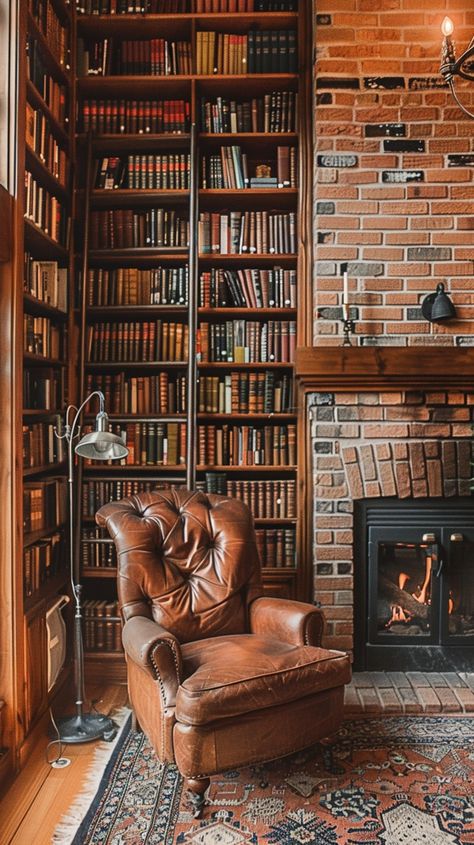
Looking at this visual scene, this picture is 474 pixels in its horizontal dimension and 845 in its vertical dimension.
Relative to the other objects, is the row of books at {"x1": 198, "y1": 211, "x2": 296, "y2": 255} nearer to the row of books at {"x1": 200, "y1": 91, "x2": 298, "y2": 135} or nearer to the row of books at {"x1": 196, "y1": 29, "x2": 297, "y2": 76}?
the row of books at {"x1": 200, "y1": 91, "x2": 298, "y2": 135}

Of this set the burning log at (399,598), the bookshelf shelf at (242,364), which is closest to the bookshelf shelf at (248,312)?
the bookshelf shelf at (242,364)

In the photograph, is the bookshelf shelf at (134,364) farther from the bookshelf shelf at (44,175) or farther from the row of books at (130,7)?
the row of books at (130,7)

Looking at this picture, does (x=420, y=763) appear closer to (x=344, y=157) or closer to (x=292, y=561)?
(x=292, y=561)

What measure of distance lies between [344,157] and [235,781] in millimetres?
2762

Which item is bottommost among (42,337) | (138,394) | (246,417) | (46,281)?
(246,417)

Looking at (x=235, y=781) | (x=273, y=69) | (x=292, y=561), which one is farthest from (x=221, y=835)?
(x=273, y=69)

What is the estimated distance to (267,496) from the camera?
3426mm

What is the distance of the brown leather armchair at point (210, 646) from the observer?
2.11m

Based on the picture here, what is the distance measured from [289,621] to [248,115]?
2549 millimetres

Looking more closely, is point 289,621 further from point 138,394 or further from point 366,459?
point 138,394

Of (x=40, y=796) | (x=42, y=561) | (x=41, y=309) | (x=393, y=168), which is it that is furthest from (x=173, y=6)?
(x=40, y=796)

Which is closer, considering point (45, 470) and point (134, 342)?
point (45, 470)

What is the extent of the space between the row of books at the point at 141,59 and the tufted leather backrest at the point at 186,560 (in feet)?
7.26

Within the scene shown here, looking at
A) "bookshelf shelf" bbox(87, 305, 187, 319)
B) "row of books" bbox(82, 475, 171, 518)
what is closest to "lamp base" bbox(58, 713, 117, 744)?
"row of books" bbox(82, 475, 171, 518)
